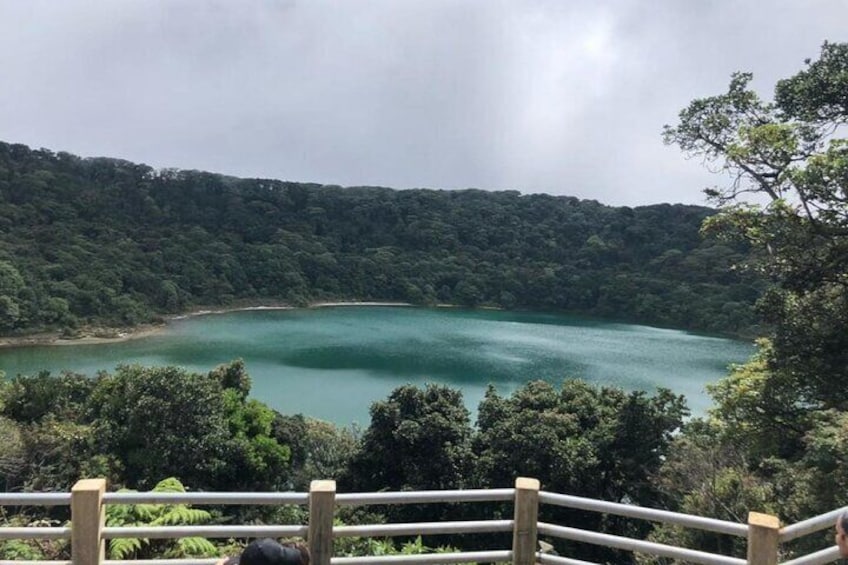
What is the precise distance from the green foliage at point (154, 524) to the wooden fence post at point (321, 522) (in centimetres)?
135

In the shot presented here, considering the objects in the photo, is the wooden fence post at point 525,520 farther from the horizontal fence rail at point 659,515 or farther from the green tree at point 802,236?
the green tree at point 802,236

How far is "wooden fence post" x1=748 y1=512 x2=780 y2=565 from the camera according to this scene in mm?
2494

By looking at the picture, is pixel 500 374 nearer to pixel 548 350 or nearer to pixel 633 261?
pixel 548 350

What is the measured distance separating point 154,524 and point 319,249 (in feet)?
236

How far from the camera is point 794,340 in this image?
34.0ft

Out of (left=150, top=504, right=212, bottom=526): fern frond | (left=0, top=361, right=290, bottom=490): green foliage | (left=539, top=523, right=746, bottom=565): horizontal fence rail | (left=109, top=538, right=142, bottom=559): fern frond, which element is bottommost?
(left=0, top=361, right=290, bottom=490): green foliage

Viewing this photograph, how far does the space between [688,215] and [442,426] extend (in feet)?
227

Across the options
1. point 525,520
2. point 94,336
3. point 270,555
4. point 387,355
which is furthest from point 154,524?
point 94,336

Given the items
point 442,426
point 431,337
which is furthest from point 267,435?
point 431,337

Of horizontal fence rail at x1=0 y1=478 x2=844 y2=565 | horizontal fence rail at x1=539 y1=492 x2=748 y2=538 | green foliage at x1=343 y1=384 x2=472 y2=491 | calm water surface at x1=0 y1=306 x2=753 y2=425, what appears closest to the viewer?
horizontal fence rail at x1=539 y1=492 x2=748 y2=538

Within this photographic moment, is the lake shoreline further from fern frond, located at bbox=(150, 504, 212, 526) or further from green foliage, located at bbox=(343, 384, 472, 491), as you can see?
fern frond, located at bbox=(150, 504, 212, 526)

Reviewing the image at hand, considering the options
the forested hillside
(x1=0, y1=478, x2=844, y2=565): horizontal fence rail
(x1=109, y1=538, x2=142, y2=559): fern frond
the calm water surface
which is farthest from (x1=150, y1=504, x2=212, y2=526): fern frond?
the forested hillside

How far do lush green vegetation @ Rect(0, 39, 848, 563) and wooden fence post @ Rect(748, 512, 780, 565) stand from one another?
5301 mm

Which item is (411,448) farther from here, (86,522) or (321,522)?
(86,522)
